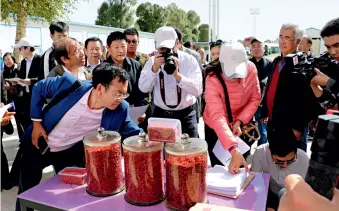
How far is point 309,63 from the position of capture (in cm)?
172

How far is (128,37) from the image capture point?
3.04 m

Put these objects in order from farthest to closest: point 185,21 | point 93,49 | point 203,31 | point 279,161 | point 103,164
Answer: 1. point 203,31
2. point 185,21
3. point 93,49
4. point 279,161
5. point 103,164

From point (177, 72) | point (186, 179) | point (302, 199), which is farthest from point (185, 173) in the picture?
point (177, 72)

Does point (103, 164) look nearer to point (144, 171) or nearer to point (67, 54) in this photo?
point (144, 171)

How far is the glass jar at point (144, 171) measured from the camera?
1.06m

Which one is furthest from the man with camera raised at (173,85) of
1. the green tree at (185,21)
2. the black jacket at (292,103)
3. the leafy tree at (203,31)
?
the leafy tree at (203,31)

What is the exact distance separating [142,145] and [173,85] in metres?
1.27

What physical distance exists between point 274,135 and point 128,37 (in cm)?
200

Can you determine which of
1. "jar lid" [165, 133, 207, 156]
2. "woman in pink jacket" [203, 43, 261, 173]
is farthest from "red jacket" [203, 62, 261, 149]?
"jar lid" [165, 133, 207, 156]

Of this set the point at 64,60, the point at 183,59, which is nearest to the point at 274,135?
the point at 183,59

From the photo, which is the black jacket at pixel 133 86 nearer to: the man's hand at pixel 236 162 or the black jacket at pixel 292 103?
the black jacket at pixel 292 103

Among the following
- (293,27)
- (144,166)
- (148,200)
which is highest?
(293,27)

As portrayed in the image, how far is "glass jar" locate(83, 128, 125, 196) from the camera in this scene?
1155 mm

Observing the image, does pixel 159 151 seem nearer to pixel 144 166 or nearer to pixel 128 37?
pixel 144 166
